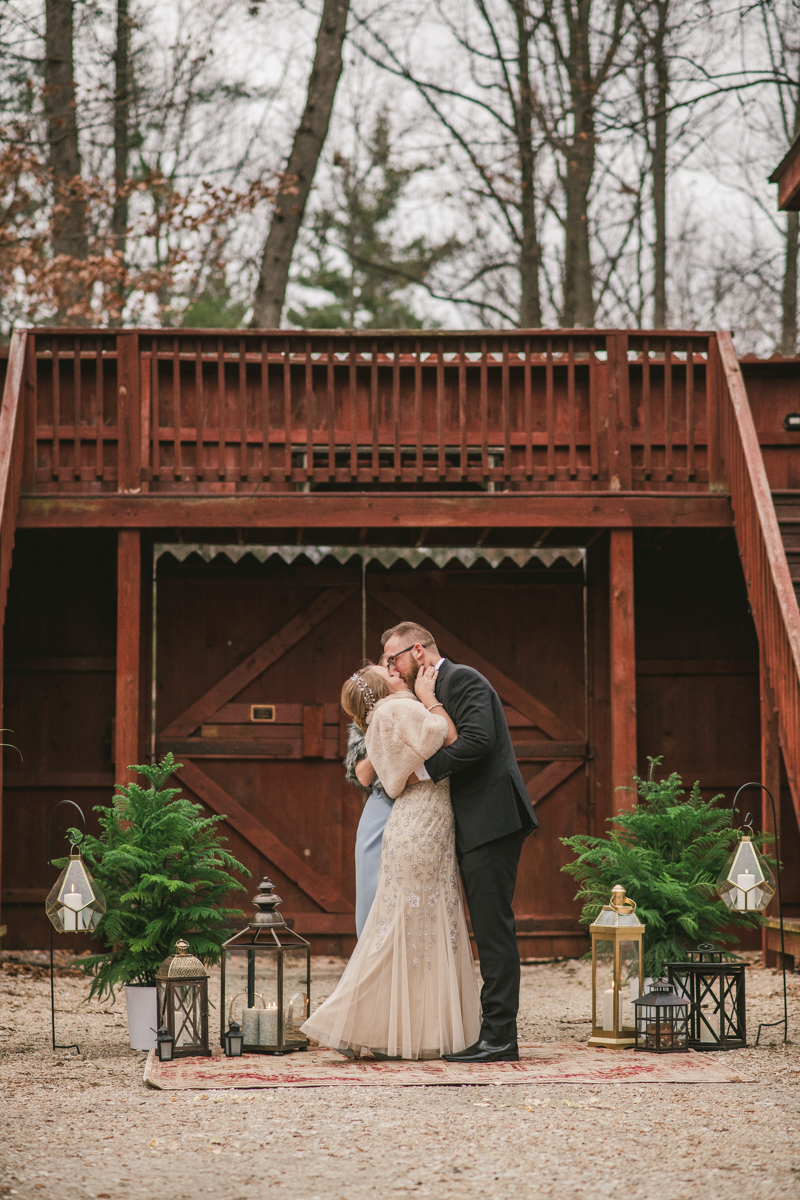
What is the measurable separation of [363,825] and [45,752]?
4.54m

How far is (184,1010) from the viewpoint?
588 cm

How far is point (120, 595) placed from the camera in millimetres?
8844

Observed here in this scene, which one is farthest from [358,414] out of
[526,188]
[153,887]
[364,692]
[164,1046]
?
[526,188]

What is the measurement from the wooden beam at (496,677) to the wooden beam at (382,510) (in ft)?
4.82

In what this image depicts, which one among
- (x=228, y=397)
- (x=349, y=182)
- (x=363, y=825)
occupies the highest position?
(x=349, y=182)

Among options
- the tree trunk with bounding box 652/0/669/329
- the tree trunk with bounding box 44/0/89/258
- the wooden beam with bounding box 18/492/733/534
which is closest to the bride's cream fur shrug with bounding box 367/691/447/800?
the wooden beam with bounding box 18/492/733/534

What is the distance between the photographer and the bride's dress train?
5.54m

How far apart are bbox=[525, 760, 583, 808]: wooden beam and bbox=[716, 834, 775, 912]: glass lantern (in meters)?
3.97

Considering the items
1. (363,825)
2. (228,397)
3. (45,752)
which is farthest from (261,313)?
(363,825)

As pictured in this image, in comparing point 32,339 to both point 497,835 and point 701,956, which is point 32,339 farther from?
point 701,956

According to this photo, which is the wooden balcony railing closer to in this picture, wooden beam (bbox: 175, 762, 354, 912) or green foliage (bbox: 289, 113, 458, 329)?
wooden beam (bbox: 175, 762, 354, 912)

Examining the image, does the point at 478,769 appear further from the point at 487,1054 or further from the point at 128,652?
the point at 128,652

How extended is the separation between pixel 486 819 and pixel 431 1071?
40.8 inches

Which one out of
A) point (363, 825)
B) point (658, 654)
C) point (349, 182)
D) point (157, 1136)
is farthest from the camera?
point (349, 182)
